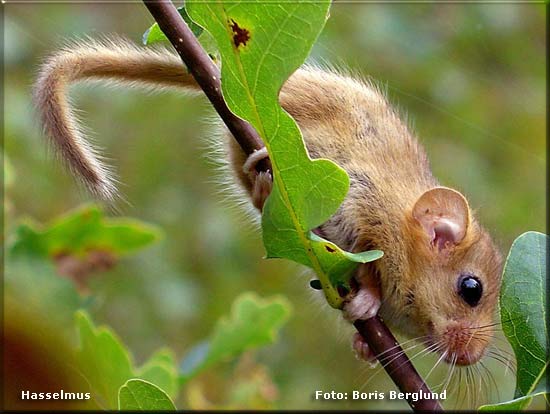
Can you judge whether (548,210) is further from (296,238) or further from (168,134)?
(296,238)

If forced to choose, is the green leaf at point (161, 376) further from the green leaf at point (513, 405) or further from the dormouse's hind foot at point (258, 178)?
the green leaf at point (513, 405)

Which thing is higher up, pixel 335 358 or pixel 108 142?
pixel 108 142

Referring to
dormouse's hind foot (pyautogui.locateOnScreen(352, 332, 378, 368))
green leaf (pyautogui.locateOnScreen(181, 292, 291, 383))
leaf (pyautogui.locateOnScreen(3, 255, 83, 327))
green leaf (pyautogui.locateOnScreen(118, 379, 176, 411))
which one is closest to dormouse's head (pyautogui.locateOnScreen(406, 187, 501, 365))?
dormouse's hind foot (pyautogui.locateOnScreen(352, 332, 378, 368))

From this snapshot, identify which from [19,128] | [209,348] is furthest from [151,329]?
[209,348]

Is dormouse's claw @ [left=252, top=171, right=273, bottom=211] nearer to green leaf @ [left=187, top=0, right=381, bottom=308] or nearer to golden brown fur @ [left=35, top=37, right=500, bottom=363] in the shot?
golden brown fur @ [left=35, top=37, right=500, bottom=363]

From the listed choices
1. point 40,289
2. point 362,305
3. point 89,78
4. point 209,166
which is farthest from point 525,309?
point 209,166

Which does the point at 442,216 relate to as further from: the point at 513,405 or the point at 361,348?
the point at 513,405

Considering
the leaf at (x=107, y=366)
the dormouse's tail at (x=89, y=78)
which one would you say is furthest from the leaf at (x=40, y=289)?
the dormouse's tail at (x=89, y=78)
